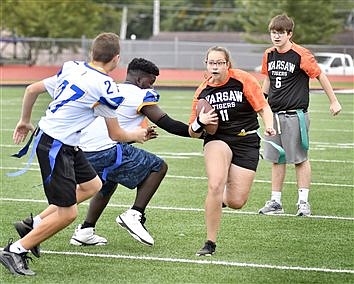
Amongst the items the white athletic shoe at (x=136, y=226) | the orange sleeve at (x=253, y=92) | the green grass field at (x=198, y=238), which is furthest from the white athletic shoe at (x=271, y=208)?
the orange sleeve at (x=253, y=92)

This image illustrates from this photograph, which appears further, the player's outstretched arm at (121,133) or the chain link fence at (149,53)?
the chain link fence at (149,53)

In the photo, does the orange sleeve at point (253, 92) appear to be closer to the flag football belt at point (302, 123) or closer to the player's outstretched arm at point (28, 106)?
the player's outstretched arm at point (28, 106)

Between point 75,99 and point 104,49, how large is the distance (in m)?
0.43

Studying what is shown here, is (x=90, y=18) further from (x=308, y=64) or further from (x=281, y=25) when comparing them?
(x=281, y=25)

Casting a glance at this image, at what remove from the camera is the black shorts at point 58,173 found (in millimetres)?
7109

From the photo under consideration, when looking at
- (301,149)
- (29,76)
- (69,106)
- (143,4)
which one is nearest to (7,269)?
(69,106)

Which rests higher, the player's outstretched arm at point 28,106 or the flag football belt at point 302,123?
the player's outstretched arm at point 28,106

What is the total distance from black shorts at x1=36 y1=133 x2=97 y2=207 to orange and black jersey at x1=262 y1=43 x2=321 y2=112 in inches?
141

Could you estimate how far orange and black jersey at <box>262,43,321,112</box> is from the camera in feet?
33.4

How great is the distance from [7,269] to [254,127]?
7.86 ft

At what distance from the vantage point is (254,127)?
27.2 ft

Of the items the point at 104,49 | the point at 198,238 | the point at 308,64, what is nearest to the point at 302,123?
the point at 308,64

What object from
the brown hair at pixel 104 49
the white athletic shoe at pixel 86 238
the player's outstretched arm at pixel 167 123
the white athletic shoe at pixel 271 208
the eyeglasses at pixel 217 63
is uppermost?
the brown hair at pixel 104 49

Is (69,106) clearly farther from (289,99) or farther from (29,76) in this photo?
(29,76)
